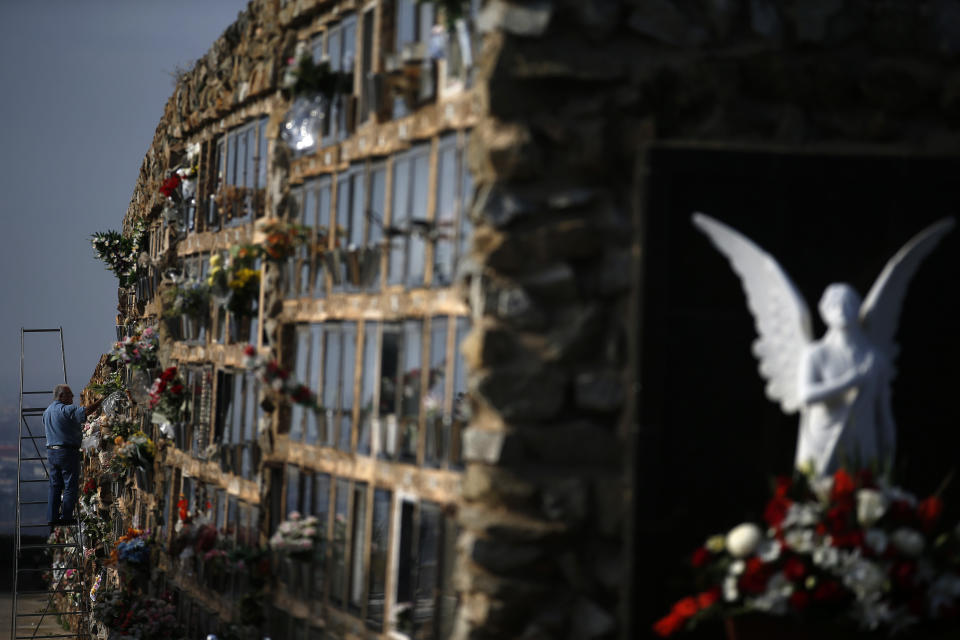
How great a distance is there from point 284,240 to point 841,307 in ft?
19.6

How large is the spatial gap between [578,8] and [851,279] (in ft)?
8.16

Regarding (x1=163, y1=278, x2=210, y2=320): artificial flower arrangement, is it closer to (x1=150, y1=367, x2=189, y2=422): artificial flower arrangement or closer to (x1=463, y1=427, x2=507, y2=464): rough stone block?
(x1=150, y1=367, x2=189, y2=422): artificial flower arrangement

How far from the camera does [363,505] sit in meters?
10.8

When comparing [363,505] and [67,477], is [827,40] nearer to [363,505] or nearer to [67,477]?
[363,505]

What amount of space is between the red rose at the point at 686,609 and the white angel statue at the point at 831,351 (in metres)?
1.08

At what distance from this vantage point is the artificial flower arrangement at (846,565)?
746 cm

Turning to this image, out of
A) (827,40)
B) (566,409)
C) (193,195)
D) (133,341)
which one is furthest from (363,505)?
(133,341)

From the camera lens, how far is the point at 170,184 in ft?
55.0

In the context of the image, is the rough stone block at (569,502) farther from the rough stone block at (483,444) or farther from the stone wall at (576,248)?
the rough stone block at (483,444)

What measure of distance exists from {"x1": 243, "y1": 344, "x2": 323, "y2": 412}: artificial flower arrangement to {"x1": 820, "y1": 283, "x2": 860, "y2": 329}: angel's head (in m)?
5.21

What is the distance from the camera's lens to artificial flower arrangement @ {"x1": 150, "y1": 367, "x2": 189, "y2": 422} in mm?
16312

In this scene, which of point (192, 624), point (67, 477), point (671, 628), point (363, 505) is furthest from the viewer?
point (67, 477)

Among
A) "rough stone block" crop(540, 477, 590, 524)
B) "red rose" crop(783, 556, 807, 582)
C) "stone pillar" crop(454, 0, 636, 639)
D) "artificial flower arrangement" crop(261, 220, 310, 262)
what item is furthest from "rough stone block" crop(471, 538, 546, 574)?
"artificial flower arrangement" crop(261, 220, 310, 262)

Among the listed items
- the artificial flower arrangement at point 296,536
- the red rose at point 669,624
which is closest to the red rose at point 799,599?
the red rose at point 669,624
